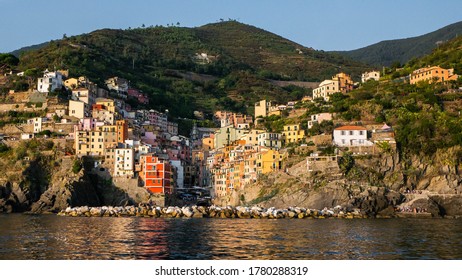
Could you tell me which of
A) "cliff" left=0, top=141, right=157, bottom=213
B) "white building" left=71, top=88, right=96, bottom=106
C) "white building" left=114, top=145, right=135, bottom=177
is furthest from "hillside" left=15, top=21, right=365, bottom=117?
"white building" left=114, top=145, right=135, bottom=177

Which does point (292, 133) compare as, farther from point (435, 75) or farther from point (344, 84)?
point (344, 84)

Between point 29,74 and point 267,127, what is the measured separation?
4052cm

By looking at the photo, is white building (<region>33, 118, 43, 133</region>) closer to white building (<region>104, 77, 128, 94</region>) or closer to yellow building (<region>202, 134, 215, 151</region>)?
yellow building (<region>202, 134, 215, 151</region>)

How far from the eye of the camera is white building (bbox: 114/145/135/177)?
276 ft

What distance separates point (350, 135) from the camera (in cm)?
8119

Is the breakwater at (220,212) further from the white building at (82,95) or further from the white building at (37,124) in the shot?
the white building at (82,95)

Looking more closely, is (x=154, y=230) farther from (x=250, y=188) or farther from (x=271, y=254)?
(x=250, y=188)

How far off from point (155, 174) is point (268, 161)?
564 inches

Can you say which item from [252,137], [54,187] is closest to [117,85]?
[252,137]

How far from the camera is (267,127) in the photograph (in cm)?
10088

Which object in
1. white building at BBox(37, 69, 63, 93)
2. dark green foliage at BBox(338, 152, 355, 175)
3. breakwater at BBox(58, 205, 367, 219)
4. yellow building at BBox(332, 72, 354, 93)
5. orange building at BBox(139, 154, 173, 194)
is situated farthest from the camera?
yellow building at BBox(332, 72, 354, 93)

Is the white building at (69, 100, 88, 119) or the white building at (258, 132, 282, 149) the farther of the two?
the white building at (69, 100, 88, 119)

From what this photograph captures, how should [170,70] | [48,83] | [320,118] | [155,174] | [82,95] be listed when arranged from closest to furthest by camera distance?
[155,174] → [320,118] → [48,83] → [82,95] → [170,70]

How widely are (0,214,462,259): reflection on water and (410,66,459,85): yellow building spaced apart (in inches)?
1842
